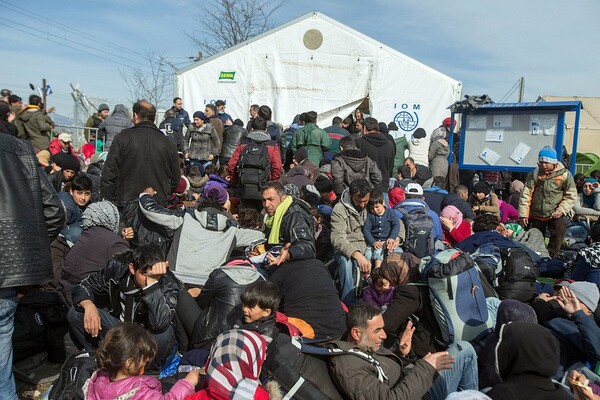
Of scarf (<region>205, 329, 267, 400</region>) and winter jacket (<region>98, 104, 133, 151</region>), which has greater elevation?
winter jacket (<region>98, 104, 133, 151</region>)

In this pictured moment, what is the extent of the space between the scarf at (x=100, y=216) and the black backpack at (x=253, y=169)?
7.91 ft

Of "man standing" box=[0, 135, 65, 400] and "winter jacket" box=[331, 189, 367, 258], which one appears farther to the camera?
"winter jacket" box=[331, 189, 367, 258]

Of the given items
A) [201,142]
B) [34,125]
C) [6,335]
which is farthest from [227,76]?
[6,335]

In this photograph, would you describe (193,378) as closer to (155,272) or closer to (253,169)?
(155,272)

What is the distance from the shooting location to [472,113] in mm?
9523

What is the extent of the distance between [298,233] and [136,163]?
6.27ft

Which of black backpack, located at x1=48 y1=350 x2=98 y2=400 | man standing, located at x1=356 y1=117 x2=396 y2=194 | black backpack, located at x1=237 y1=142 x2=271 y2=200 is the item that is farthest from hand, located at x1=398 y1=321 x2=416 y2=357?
man standing, located at x1=356 y1=117 x2=396 y2=194

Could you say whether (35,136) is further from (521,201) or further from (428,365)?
(428,365)

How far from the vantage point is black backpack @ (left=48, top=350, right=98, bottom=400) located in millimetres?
3559

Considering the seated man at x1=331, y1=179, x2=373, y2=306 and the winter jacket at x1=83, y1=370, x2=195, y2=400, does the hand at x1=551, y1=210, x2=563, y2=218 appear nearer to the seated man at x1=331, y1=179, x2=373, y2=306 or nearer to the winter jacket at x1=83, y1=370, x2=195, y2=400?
the seated man at x1=331, y1=179, x2=373, y2=306

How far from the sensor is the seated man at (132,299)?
4.11 m

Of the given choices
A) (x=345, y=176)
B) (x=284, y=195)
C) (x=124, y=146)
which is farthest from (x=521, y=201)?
(x=124, y=146)

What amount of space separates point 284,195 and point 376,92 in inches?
329

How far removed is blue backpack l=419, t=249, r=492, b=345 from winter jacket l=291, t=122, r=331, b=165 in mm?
5697
